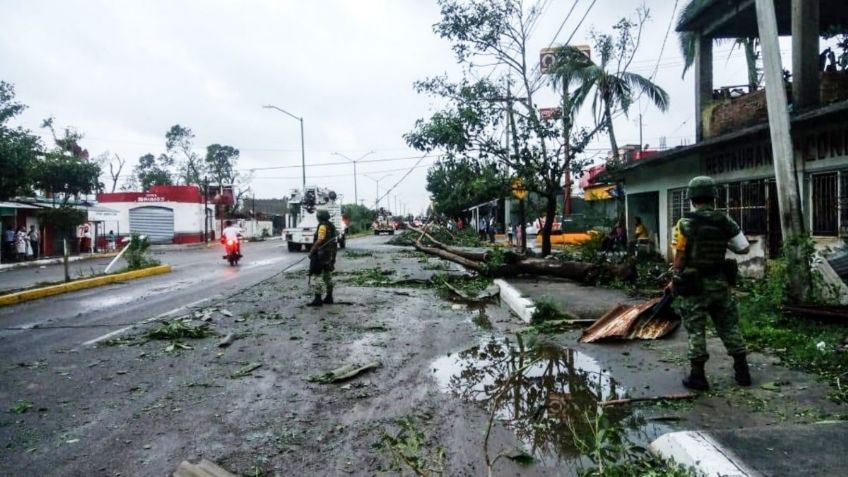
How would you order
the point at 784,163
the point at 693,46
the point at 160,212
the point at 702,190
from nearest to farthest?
the point at 702,190, the point at 784,163, the point at 693,46, the point at 160,212

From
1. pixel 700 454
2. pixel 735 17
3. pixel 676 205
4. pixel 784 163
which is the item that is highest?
pixel 735 17

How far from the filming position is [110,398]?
5.02 metres

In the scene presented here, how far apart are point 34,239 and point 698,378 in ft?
103

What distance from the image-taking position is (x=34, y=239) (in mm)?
27984

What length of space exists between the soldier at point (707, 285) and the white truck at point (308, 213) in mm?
24925

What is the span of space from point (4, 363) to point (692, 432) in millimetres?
6970

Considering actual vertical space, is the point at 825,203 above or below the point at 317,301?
above

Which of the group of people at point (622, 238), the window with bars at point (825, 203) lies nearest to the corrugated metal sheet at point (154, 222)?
the group of people at point (622, 238)

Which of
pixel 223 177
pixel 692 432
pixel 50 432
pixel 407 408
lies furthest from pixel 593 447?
pixel 223 177

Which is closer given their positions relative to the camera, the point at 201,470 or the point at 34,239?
the point at 201,470

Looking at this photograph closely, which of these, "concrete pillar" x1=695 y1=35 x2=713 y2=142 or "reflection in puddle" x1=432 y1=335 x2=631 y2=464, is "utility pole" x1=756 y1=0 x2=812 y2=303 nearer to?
"reflection in puddle" x1=432 y1=335 x2=631 y2=464

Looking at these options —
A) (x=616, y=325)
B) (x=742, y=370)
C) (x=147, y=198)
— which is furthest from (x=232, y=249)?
(x=147, y=198)

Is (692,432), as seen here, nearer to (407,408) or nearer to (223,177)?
(407,408)

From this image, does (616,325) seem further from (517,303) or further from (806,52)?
(806,52)
